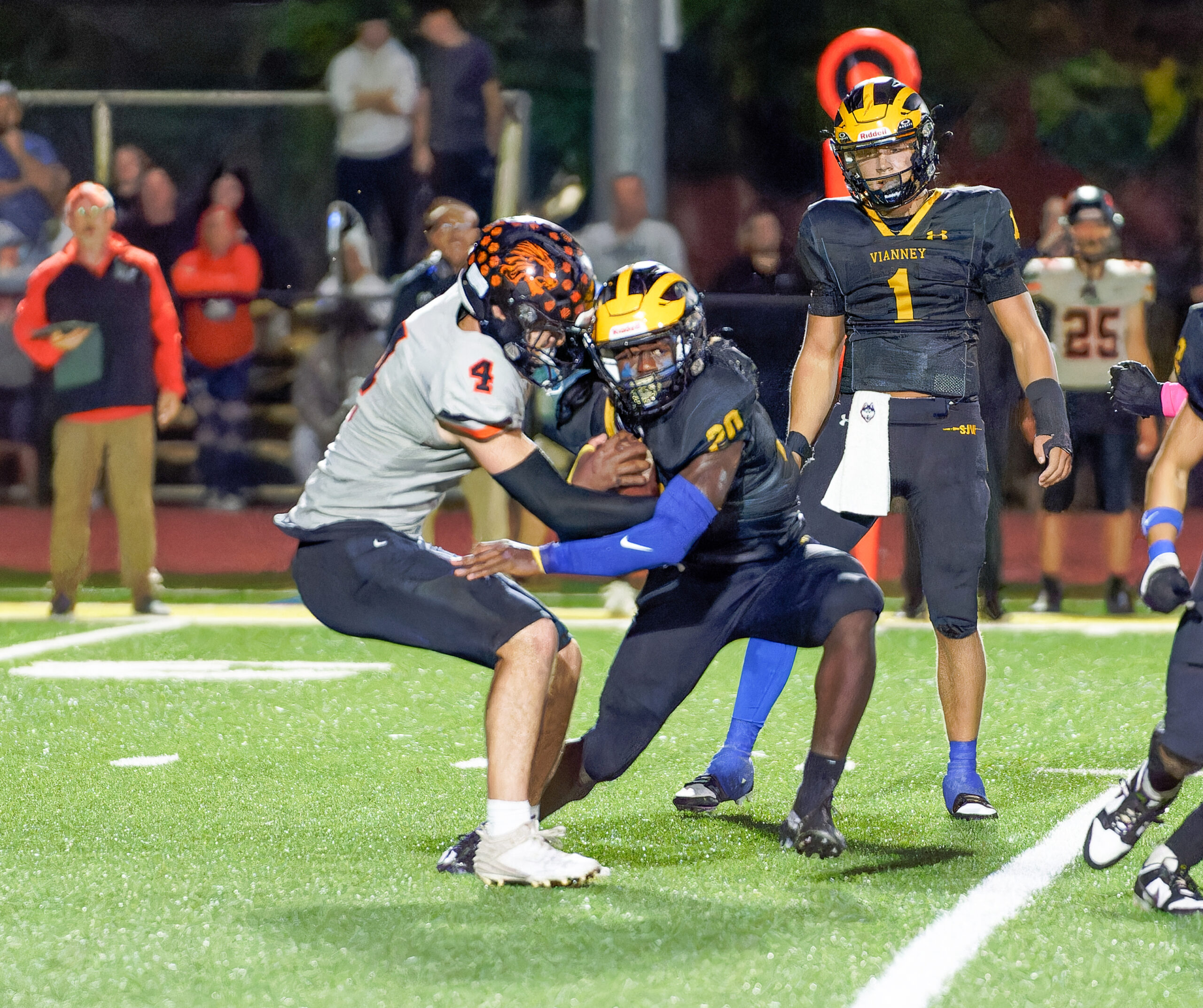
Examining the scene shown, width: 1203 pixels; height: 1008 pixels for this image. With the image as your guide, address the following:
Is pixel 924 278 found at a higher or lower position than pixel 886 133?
lower

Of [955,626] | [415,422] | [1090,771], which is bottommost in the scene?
[1090,771]

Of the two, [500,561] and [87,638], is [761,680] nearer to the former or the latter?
[500,561]

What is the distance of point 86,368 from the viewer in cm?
1005

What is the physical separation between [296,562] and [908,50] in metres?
5.06

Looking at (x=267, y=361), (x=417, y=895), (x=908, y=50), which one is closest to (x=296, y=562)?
(x=417, y=895)

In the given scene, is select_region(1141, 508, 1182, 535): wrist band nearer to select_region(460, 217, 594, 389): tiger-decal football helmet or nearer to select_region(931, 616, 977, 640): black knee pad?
select_region(931, 616, 977, 640): black knee pad

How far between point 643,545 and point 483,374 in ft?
1.83

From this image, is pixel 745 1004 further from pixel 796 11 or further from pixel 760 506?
pixel 796 11

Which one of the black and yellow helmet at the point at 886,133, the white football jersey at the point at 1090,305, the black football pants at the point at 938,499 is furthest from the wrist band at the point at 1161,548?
the white football jersey at the point at 1090,305

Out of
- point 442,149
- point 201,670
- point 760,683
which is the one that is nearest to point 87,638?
point 201,670

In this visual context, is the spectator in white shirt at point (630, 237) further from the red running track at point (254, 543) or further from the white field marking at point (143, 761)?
the white field marking at point (143, 761)

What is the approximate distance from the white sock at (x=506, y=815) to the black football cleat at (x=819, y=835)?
78 cm

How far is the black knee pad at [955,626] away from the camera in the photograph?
19.2ft

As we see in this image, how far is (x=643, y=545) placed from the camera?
480 cm
